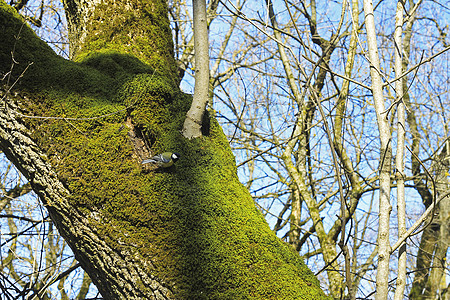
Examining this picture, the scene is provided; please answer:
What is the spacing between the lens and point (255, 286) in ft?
4.79

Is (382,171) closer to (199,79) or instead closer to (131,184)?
(199,79)

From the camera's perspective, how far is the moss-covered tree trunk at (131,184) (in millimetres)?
1479

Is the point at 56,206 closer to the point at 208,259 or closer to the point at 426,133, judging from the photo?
the point at 208,259

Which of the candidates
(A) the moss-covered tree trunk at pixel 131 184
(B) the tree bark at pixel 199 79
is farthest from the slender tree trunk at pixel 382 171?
(B) the tree bark at pixel 199 79

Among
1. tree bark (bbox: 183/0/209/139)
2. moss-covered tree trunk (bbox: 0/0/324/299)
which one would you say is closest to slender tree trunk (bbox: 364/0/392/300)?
moss-covered tree trunk (bbox: 0/0/324/299)

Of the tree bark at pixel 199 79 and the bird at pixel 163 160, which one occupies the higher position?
the tree bark at pixel 199 79

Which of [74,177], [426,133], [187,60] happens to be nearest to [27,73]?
[74,177]

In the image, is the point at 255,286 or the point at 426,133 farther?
the point at 426,133

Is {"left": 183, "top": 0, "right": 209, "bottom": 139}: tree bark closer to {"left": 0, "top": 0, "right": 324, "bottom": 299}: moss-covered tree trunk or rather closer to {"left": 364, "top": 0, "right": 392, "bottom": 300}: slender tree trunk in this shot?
{"left": 0, "top": 0, "right": 324, "bottom": 299}: moss-covered tree trunk

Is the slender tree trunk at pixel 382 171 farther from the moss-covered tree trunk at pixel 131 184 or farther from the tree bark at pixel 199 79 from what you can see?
the tree bark at pixel 199 79

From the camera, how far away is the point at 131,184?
159 cm

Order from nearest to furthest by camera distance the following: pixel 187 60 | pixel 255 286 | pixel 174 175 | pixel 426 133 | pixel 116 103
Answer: pixel 255 286 < pixel 174 175 < pixel 116 103 < pixel 187 60 < pixel 426 133

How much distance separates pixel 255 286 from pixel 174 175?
611mm

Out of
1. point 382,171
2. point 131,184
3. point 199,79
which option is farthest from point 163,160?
point 382,171
